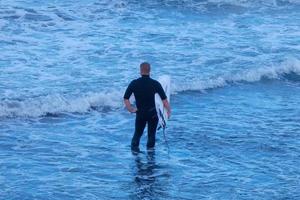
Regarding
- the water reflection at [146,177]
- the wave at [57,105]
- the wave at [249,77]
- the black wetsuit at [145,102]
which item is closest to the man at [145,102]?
the black wetsuit at [145,102]

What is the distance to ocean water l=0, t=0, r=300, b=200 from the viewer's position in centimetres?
1101

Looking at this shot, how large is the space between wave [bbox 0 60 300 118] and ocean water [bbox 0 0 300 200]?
36 millimetres

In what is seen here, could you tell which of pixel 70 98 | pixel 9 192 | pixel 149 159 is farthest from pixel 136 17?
pixel 9 192

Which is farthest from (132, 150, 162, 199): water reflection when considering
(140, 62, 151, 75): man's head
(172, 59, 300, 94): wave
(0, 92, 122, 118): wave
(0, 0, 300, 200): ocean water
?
(172, 59, 300, 94): wave

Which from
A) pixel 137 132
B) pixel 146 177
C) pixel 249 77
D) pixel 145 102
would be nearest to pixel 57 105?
pixel 137 132

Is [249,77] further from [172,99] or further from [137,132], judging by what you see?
[137,132]

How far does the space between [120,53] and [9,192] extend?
986 cm

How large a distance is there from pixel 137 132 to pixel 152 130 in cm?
26

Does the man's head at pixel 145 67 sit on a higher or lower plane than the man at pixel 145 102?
higher

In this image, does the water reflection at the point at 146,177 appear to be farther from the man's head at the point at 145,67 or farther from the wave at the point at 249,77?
the wave at the point at 249,77

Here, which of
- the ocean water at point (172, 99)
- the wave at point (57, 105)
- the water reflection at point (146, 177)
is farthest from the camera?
the wave at point (57, 105)

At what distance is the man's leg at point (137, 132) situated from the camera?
12.2 meters

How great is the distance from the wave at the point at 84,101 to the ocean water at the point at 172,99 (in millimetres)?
36

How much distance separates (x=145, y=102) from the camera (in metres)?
12.0
